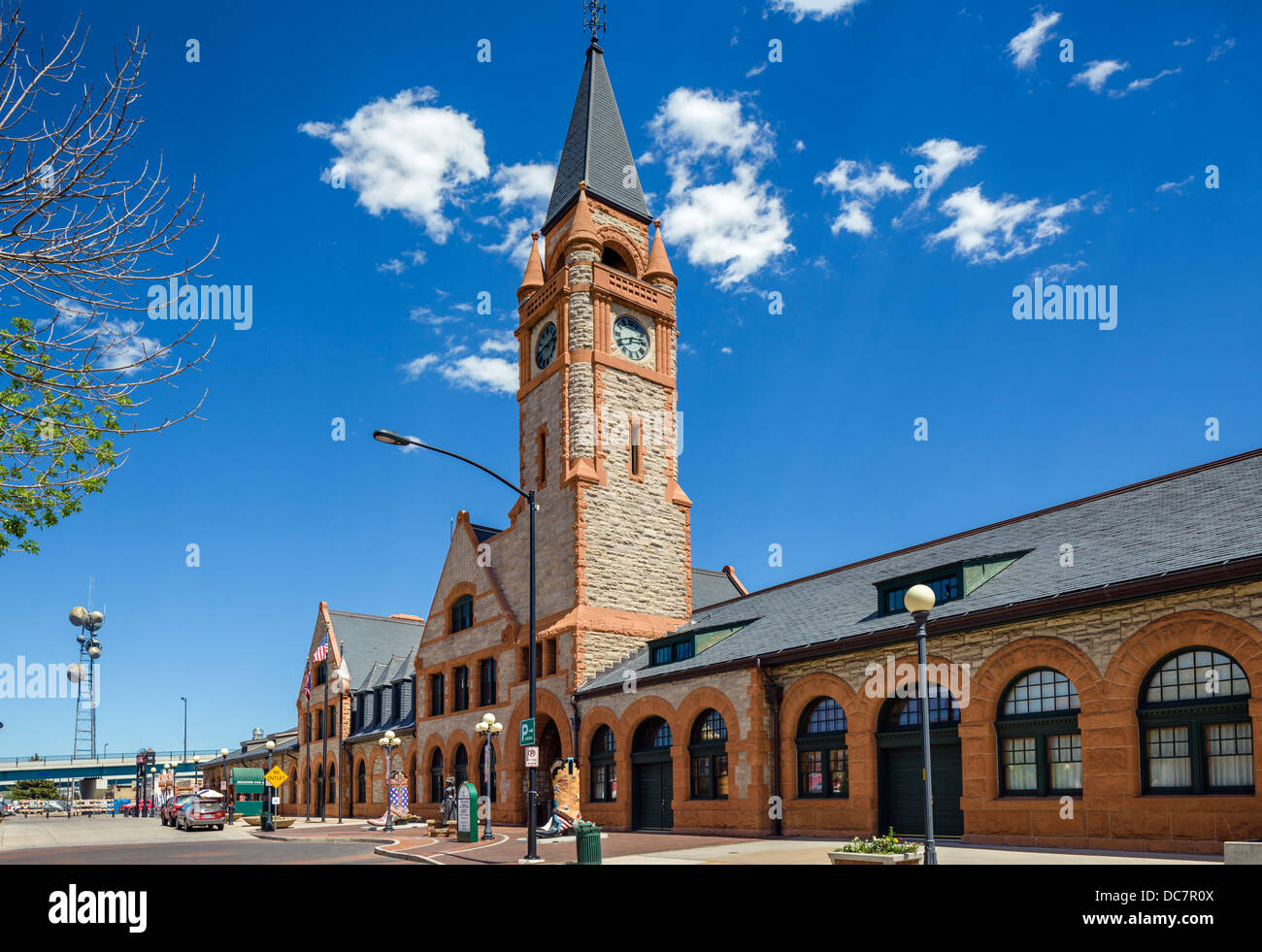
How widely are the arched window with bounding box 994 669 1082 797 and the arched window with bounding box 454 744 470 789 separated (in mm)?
27594

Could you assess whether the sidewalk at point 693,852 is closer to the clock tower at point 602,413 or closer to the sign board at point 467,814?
the sign board at point 467,814

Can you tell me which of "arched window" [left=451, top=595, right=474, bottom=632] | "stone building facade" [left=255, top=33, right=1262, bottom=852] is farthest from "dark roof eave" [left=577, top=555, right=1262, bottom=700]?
"arched window" [left=451, top=595, right=474, bottom=632]

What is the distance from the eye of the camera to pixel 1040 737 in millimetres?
21000

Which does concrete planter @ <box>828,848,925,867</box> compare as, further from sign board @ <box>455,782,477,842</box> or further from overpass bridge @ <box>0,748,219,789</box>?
overpass bridge @ <box>0,748,219,789</box>

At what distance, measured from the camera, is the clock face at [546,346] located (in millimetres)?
Result: 42125

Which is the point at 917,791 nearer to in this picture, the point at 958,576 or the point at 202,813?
the point at 958,576

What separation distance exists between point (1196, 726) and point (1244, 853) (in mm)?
5694

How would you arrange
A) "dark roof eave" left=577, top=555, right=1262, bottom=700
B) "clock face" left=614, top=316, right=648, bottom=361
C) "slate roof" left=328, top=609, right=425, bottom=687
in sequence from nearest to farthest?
"dark roof eave" left=577, top=555, right=1262, bottom=700
"clock face" left=614, top=316, right=648, bottom=361
"slate roof" left=328, top=609, right=425, bottom=687

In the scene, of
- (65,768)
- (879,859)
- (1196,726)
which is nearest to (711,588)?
(1196,726)

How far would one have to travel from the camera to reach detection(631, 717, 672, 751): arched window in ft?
107

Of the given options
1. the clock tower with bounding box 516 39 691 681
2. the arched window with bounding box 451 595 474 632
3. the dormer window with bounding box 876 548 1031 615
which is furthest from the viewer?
the arched window with bounding box 451 595 474 632

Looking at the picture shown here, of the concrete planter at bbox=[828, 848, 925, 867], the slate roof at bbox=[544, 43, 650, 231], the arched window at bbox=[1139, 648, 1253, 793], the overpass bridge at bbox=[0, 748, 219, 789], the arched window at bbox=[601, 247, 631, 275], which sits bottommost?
the overpass bridge at bbox=[0, 748, 219, 789]

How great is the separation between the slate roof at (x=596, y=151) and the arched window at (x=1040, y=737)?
1149 inches

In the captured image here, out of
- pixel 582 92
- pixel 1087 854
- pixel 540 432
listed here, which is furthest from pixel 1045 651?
pixel 582 92
